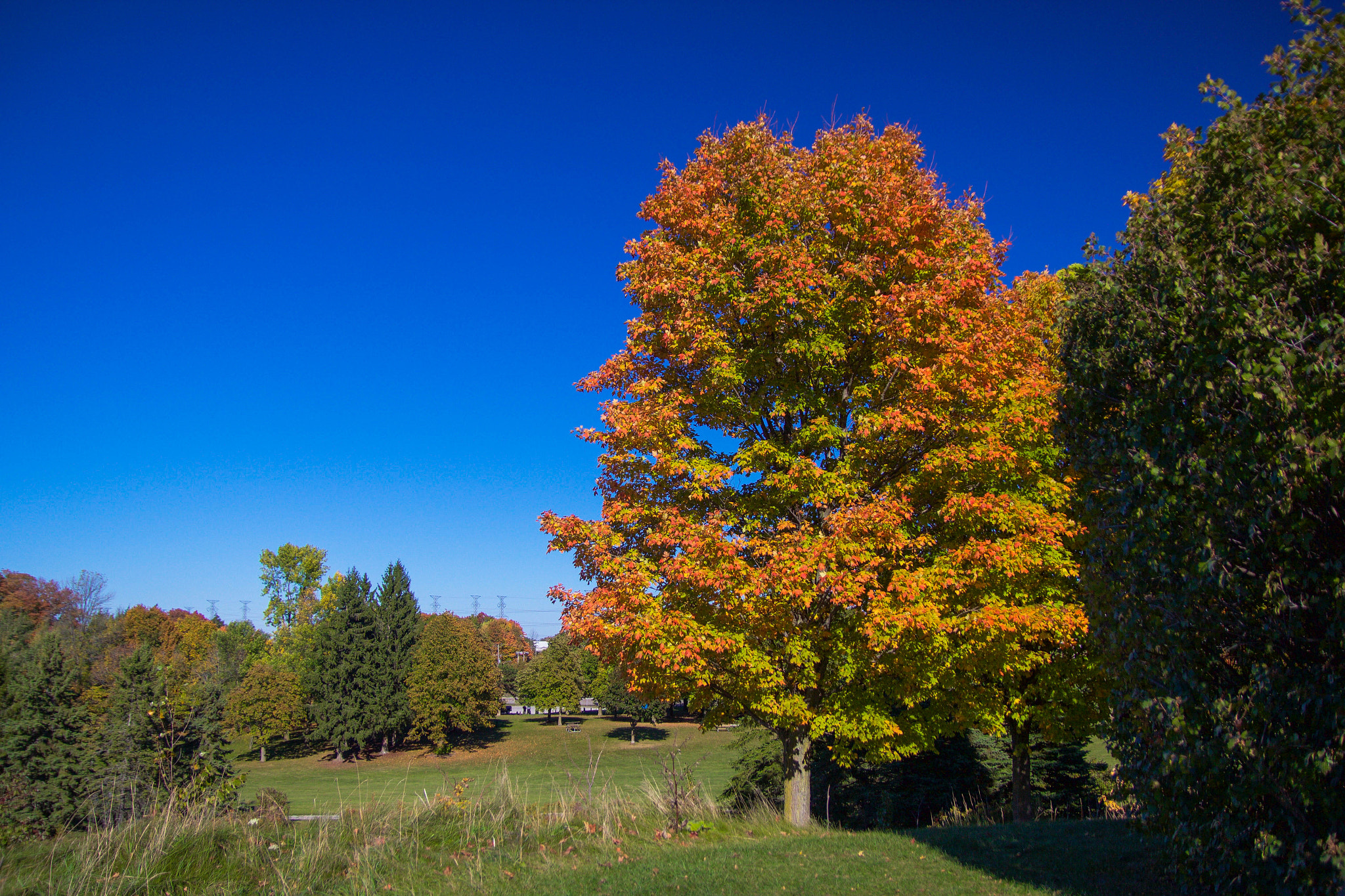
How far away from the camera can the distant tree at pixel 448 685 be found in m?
48.4

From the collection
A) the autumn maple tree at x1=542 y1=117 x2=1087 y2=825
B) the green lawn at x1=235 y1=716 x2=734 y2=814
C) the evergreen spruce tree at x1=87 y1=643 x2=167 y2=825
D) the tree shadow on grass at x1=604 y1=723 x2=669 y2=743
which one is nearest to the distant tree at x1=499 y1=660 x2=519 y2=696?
the green lawn at x1=235 y1=716 x2=734 y2=814

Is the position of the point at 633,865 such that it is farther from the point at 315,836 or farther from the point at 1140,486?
the point at 1140,486

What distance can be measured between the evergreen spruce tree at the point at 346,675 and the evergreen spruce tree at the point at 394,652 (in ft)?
1.54

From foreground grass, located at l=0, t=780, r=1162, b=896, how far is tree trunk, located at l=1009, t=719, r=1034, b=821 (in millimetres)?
3551

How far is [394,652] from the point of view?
1983 inches

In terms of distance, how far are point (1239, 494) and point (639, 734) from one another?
58.9m

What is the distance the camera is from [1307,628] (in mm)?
4324

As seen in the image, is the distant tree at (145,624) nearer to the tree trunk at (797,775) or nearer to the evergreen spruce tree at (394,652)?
the evergreen spruce tree at (394,652)

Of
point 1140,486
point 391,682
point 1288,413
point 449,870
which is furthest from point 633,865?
point 391,682

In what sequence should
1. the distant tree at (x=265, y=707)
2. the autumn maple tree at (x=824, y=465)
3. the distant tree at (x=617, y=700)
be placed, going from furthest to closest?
the distant tree at (x=617, y=700) < the distant tree at (x=265, y=707) < the autumn maple tree at (x=824, y=465)

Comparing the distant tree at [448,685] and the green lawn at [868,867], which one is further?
the distant tree at [448,685]

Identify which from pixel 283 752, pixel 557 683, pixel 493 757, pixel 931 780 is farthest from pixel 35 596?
pixel 931 780

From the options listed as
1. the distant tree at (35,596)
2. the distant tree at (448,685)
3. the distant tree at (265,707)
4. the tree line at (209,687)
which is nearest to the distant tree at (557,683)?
the tree line at (209,687)

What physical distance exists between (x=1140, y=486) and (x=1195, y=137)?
2981 mm
